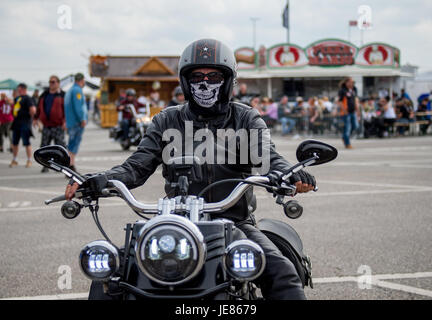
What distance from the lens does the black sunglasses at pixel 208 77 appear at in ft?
10.9

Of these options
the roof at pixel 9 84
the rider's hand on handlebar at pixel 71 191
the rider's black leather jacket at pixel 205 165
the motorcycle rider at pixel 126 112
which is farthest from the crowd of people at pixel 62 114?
the roof at pixel 9 84

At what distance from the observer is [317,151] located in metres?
2.67

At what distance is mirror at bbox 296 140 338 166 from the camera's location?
2658 mm

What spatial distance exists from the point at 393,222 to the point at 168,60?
134ft

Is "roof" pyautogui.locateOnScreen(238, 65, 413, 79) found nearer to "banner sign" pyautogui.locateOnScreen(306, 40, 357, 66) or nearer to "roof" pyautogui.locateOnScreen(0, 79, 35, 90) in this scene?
"banner sign" pyautogui.locateOnScreen(306, 40, 357, 66)

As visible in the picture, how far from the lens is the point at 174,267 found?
2250mm

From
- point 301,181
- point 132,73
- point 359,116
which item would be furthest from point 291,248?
point 132,73

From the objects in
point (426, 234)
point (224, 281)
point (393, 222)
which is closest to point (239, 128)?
point (224, 281)

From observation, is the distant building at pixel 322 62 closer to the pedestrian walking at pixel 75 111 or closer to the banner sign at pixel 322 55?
the banner sign at pixel 322 55

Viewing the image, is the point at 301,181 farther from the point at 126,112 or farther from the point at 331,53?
the point at 331,53

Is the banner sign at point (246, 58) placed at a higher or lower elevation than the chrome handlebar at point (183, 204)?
higher

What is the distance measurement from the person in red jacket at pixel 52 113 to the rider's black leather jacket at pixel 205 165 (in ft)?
32.2

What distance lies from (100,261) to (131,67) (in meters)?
44.6

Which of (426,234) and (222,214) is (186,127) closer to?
(222,214)
